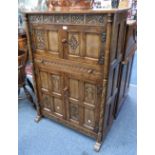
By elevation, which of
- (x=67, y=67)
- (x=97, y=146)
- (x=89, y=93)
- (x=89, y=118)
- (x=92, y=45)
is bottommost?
(x=97, y=146)

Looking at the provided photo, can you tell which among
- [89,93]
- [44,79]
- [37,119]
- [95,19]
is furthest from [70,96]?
[95,19]

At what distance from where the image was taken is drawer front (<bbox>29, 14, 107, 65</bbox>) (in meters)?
1.19

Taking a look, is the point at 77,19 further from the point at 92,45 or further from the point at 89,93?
the point at 89,93

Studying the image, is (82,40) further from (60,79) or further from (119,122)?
(119,122)

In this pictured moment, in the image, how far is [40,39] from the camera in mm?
1557

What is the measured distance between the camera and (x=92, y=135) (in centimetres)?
169

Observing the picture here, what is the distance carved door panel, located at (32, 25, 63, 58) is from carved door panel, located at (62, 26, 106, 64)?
8 cm

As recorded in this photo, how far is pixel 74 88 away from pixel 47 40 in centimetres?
55

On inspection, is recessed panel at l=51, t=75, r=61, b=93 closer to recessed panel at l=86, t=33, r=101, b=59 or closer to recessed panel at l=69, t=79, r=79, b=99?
recessed panel at l=69, t=79, r=79, b=99

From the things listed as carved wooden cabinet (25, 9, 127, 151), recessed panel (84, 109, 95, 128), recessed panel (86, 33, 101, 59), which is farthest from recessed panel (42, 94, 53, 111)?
recessed panel (86, 33, 101, 59)

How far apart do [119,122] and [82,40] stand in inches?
50.7

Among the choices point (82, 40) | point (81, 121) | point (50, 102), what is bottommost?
point (81, 121)

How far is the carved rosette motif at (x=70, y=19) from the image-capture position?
1143mm
